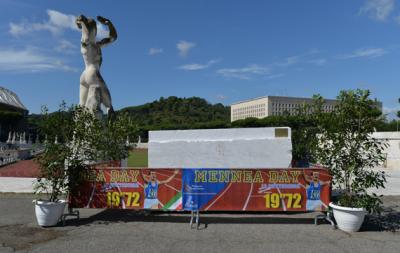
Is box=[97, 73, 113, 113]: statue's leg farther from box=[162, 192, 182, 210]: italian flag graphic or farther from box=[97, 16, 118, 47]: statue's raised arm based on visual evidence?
box=[162, 192, 182, 210]: italian flag graphic

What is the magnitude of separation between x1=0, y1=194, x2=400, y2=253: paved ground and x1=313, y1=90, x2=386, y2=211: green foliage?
101 cm

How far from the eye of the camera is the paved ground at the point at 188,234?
6.35 m

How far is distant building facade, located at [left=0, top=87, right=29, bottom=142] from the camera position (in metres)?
94.3

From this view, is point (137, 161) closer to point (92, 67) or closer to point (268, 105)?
point (92, 67)

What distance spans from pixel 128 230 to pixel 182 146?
4949 mm

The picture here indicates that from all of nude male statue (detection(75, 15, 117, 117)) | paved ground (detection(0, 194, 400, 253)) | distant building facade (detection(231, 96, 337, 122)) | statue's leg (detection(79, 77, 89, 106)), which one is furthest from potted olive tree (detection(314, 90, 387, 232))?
distant building facade (detection(231, 96, 337, 122))

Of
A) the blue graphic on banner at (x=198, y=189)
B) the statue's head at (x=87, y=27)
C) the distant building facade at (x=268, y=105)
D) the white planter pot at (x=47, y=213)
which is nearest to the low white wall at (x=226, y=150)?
the blue graphic on banner at (x=198, y=189)

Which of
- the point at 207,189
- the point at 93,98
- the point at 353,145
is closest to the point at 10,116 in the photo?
the point at 93,98

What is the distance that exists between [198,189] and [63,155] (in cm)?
332

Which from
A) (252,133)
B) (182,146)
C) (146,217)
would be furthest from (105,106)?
(146,217)

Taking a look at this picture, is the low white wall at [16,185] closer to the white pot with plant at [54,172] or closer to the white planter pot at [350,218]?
the white pot with plant at [54,172]

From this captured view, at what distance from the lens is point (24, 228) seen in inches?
311

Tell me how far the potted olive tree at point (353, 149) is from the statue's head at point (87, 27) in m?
12.5

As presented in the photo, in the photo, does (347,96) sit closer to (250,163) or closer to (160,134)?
(250,163)
